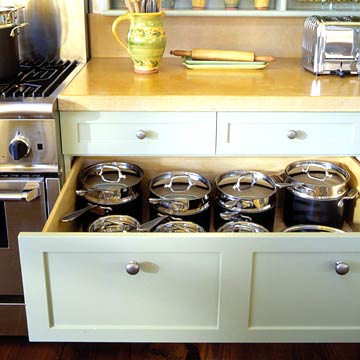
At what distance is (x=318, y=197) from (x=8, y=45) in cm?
100

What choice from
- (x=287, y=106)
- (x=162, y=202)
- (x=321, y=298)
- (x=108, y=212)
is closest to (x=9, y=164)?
(x=108, y=212)

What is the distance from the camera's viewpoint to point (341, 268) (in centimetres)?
118

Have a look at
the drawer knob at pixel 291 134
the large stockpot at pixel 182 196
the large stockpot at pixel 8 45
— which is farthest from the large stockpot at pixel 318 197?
the large stockpot at pixel 8 45

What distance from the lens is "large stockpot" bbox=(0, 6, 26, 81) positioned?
1559mm

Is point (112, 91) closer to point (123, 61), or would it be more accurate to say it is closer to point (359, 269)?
point (123, 61)

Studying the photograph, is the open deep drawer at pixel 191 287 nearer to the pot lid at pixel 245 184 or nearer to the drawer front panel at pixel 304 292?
the drawer front panel at pixel 304 292

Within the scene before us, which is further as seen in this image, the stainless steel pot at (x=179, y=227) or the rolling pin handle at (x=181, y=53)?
the rolling pin handle at (x=181, y=53)

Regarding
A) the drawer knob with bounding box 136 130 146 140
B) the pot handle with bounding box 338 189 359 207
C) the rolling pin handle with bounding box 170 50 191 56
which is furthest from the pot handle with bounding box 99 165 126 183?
the pot handle with bounding box 338 189 359 207

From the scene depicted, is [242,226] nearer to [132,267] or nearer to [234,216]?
[234,216]

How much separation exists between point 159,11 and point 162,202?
0.59m

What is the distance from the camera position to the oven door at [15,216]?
145 cm

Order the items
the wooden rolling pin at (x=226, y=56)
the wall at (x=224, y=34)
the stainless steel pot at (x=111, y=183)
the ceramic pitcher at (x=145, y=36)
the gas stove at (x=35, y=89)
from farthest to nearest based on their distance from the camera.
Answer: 1. the wall at (x=224, y=34)
2. the wooden rolling pin at (x=226, y=56)
3. the ceramic pitcher at (x=145, y=36)
4. the stainless steel pot at (x=111, y=183)
5. the gas stove at (x=35, y=89)

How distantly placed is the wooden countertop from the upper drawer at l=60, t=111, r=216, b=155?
3cm

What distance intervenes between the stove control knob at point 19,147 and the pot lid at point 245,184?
1.76ft
